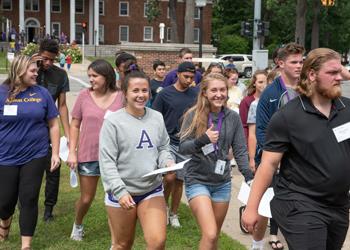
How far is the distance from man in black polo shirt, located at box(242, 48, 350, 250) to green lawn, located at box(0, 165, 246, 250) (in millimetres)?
2443

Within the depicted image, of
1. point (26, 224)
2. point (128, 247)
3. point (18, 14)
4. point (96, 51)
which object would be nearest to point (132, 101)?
point (128, 247)

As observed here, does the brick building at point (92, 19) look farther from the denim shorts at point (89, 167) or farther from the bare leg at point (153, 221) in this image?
the bare leg at point (153, 221)

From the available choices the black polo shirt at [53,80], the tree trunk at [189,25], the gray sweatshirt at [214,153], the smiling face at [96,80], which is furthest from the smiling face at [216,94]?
the tree trunk at [189,25]

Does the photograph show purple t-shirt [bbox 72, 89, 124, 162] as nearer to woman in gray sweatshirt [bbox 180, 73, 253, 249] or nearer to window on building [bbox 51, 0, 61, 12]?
woman in gray sweatshirt [bbox 180, 73, 253, 249]

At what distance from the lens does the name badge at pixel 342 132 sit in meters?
3.55

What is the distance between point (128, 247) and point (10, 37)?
2516 inches

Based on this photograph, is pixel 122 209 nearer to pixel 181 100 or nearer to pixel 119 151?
pixel 119 151

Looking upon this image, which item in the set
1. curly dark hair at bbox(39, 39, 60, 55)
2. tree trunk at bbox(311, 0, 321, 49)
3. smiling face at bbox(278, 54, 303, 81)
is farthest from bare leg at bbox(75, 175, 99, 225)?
tree trunk at bbox(311, 0, 321, 49)

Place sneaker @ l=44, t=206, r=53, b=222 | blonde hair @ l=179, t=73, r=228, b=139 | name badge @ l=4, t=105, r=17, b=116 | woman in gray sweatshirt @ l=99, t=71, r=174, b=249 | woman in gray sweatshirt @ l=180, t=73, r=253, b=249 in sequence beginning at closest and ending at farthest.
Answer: woman in gray sweatshirt @ l=99, t=71, r=174, b=249
woman in gray sweatshirt @ l=180, t=73, r=253, b=249
blonde hair @ l=179, t=73, r=228, b=139
name badge @ l=4, t=105, r=17, b=116
sneaker @ l=44, t=206, r=53, b=222

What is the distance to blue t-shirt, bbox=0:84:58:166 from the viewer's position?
551 cm

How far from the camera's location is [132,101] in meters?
4.57

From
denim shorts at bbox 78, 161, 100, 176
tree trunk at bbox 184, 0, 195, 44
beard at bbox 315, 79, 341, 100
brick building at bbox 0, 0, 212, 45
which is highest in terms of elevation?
brick building at bbox 0, 0, 212, 45

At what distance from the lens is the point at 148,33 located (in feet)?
250

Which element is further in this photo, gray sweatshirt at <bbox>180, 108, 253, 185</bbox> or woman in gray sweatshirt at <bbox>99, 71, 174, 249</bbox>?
gray sweatshirt at <bbox>180, 108, 253, 185</bbox>
